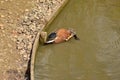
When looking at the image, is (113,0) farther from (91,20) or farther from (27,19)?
(27,19)

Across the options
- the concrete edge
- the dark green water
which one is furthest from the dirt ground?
the dark green water

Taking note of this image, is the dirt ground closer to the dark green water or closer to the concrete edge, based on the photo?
the concrete edge

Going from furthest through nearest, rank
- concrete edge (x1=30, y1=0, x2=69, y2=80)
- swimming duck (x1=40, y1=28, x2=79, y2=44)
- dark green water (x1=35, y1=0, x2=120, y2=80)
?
1. swimming duck (x1=40, y1=28, x2=79, y2=44)
2. dark green water (x1=35, y1=0, x2=120, y2=80)
3. concrete edge (x1=30, y1=0, x2=69, y2=80)

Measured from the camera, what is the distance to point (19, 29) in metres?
8.72

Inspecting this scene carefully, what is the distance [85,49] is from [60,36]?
67 centimetres

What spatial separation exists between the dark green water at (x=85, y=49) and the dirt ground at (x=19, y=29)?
12.7 inches

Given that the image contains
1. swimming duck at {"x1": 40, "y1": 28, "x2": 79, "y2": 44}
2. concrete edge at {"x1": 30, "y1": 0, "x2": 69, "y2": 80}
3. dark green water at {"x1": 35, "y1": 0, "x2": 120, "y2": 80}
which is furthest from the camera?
swimming duck at {"x1": 40, "y1": 28, "x2": 79, "y2": 44}

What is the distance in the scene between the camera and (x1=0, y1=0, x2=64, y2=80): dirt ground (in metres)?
7.64

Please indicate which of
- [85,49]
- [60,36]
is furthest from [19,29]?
[85,49]

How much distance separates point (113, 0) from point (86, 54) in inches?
113

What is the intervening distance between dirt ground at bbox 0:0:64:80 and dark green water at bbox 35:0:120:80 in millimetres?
323

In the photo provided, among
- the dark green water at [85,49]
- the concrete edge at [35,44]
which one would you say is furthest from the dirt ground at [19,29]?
the dark green water at [85,49]

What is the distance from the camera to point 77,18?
974 cm

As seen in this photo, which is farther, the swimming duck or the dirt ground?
the swimming duck
